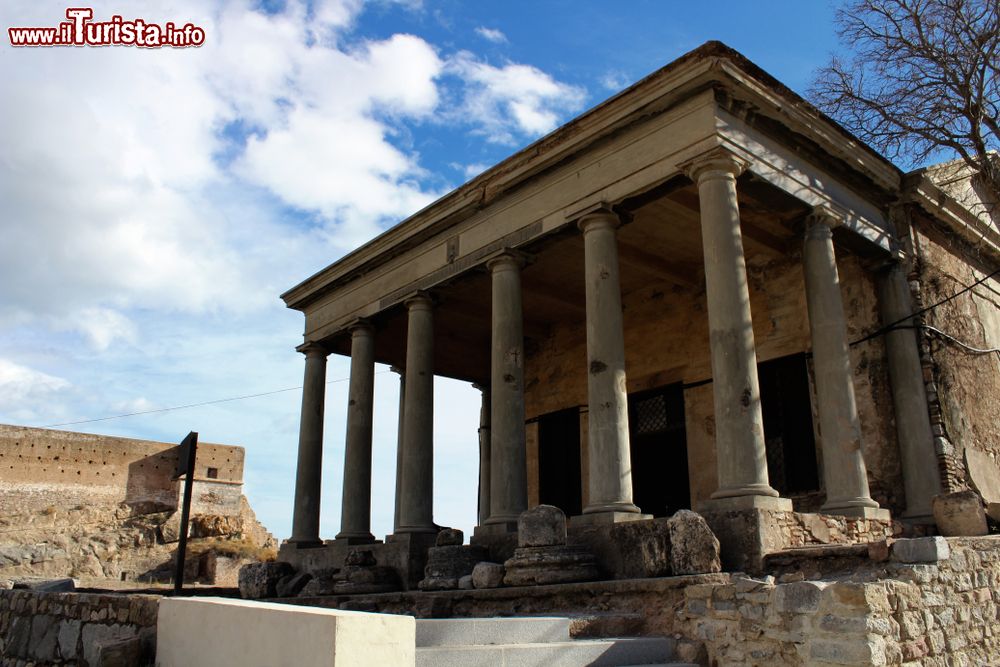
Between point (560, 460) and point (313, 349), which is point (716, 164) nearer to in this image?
point (560, 460)

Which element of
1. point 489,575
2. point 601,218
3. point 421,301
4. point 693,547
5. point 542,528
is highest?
point 601,218

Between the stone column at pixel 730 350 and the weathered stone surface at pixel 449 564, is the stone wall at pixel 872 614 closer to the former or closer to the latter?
the stone column at pixel 730 350

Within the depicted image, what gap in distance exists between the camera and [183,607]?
5.97 meters

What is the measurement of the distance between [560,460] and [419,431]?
14.1 feet

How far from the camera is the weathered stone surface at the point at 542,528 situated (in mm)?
9352

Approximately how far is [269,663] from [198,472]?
3400 centimetres

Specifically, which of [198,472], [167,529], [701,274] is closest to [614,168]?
[701,274]

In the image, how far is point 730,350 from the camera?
9.32 metres

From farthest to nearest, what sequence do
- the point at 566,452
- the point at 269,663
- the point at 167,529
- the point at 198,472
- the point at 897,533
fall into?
the point at 198,472 → the point at 167,529 → the point at 566,452 → the point at 897,533 → the point at 269,663

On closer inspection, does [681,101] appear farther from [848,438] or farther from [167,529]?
[167,529]

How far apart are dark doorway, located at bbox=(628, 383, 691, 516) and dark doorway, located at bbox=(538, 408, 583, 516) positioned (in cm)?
172

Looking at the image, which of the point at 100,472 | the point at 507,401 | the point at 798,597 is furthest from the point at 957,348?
the point at 100,472

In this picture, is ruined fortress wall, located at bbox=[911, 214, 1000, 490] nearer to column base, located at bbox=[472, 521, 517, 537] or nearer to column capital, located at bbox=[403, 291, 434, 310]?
column base, located at bbox=[472, 521, 517, 537]

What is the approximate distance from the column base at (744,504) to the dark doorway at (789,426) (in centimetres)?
370
